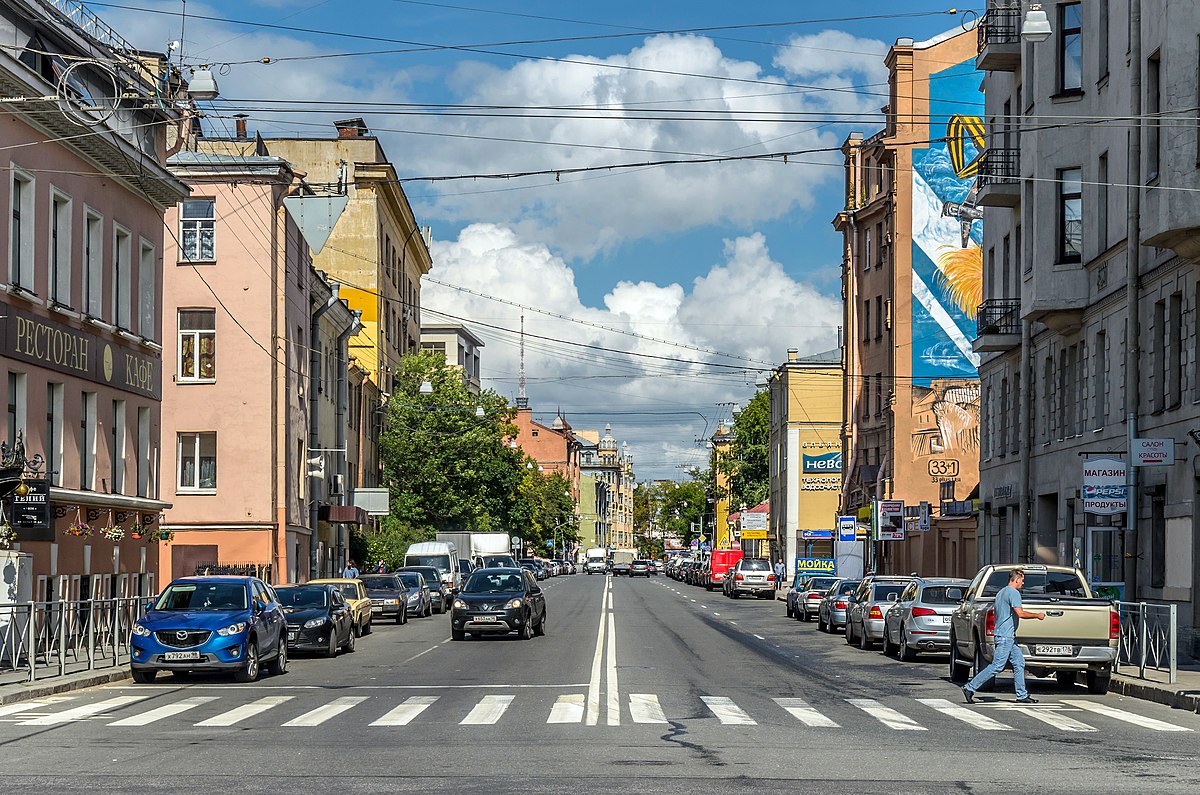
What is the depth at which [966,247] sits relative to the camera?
6103cm

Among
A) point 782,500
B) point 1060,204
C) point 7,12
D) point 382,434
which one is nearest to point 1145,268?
point 1060,204

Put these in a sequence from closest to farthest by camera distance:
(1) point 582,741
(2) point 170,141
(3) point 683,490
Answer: (1) point 582,741 → (2) point 170,141 → (3) point 683,490

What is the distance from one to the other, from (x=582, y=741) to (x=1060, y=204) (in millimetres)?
24092

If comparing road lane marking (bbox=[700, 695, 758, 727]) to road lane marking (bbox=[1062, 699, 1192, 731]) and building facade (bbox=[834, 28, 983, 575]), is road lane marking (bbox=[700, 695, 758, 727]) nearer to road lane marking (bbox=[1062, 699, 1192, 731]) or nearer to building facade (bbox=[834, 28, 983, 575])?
road lane marking (bbox=[1062, 699, 1192, 731])

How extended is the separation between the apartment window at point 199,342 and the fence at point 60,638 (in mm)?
20951

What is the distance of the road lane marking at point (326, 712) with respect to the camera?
53.4 feet

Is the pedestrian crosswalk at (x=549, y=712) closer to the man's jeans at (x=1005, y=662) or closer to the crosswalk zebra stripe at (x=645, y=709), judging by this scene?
the crosswalk zebra stripe at (x=645, y=709)

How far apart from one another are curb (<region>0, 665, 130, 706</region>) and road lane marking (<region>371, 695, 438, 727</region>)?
Result: 15.9 ft

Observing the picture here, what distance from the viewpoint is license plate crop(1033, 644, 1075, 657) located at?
2061 cm

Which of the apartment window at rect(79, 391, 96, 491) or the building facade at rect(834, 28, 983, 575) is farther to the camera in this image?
the building facade at rect(834, 28, 983, 575)

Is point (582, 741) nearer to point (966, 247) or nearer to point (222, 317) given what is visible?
point (222, 317)

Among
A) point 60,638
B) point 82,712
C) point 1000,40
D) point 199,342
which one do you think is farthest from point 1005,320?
point 82,712

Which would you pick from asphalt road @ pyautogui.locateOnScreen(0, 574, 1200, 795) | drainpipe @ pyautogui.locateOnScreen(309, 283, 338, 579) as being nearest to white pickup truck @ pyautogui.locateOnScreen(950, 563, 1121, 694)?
asphalt road @ pyautogui.locateOnScreen(0, 574, 1200, 795)

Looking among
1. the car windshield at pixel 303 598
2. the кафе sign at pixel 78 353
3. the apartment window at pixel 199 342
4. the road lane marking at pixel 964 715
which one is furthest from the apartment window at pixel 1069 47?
the apartment window at pixel 199 342
